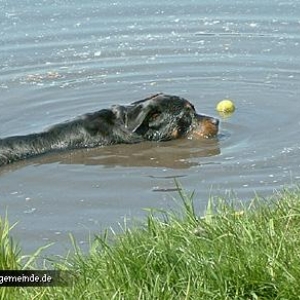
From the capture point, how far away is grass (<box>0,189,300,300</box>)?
4691mm

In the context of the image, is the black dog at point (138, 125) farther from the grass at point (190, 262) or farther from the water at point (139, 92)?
the grass at point (190, 262)

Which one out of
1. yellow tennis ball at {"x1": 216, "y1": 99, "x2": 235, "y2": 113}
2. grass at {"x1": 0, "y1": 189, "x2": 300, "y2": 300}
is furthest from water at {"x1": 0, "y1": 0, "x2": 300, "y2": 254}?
grass at {"x1": 0, "y1": 189, "x2": 300, "y2": 300}

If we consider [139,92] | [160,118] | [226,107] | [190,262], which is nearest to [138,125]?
[160,118]

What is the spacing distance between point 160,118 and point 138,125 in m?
0.23

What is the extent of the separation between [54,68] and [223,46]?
6.79ft

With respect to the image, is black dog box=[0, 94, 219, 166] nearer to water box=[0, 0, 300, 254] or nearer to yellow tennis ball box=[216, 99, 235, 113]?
water box=[0, 0, 300, 254]

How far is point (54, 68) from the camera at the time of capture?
11906 mm

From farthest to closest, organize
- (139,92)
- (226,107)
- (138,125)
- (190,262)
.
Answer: (139,92), (226,107), (138,125), (190,262)

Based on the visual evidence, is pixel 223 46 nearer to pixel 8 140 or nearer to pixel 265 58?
pixel 265 58

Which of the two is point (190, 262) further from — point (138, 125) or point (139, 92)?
point (139, 92)

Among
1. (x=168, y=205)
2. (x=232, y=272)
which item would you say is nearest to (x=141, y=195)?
(x=168, y=205)

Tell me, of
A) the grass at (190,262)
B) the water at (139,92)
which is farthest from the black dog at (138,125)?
the grass at (190,262)

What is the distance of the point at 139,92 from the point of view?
11.0 metres

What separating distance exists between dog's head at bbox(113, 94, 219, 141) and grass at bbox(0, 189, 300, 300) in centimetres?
430
